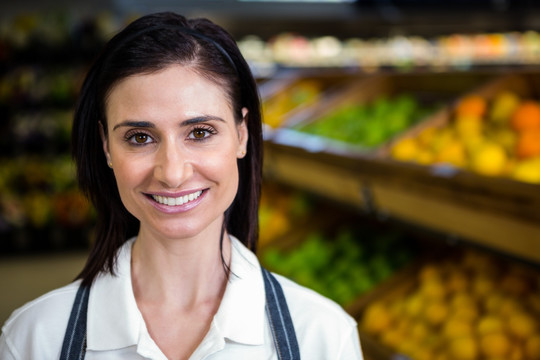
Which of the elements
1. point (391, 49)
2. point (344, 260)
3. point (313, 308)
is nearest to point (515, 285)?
point (344, 260)

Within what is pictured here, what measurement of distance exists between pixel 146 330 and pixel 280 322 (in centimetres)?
25

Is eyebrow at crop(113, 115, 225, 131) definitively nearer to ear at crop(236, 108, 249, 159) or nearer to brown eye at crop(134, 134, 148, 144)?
brown eye at crop(134, 134, 148, 144)

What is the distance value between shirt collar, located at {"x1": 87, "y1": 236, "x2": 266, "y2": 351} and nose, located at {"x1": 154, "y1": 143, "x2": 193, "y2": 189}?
257mm

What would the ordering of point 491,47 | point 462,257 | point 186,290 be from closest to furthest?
point 186,290 < point 462,257 < point 491,47

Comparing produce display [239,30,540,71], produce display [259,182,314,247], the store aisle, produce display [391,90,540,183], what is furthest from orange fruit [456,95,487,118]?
produce display [239,30,540,71]

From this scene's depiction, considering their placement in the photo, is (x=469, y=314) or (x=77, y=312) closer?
(x=77, y=312)

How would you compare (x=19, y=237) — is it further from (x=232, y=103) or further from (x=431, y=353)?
(x=232, y=103)

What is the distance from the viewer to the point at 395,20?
7090 millimetres

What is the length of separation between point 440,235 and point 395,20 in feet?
17.4

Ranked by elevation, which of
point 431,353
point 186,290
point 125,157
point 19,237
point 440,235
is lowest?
point 19,237

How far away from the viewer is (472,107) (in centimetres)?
284

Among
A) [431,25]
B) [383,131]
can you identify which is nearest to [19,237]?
[383,131]

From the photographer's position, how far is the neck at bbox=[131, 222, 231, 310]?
1.22 meters

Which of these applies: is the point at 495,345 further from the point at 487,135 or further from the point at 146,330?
the point at 146,330
